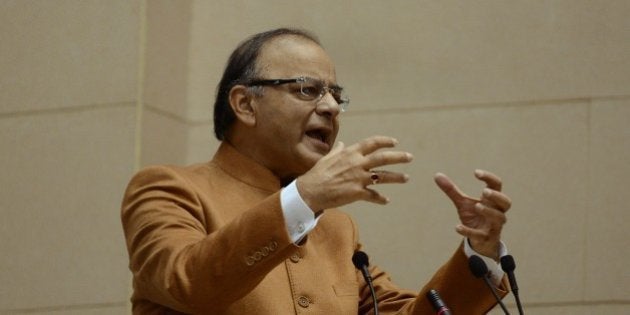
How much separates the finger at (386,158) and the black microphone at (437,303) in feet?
1.51

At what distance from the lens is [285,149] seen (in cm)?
427

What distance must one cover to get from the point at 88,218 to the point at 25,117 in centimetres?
54

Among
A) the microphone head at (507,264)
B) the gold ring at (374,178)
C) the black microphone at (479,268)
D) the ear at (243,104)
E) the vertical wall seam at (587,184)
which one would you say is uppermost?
the gold ring at (374,178)

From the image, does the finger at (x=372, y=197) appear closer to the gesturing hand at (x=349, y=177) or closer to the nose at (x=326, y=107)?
the gesturing hand at (x=349, y=177)

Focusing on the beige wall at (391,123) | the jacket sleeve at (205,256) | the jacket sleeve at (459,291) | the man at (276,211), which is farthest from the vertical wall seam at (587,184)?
the jacket sleeve at (205,256)

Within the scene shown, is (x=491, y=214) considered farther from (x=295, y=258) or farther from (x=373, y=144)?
(x=295, y=258)

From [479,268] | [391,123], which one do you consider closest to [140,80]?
[391,123]

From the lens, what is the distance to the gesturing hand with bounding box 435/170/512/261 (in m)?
3.74

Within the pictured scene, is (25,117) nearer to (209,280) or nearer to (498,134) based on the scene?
(498,134)

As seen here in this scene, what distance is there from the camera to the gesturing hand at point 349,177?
11.2 ft

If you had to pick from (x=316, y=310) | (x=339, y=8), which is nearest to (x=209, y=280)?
(x=316, y=310)

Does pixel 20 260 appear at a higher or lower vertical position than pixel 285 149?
→ lower

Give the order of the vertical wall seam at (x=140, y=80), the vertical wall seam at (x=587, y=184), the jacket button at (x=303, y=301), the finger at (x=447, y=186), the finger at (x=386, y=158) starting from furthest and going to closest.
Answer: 1. the vertical wall seam at (x=140, y=80)
2. the vertical wall seam at (x=587, y=184)
3. the jacket button at (x=303, y=301)
4. the finger at (x=447, y=186)
5. the finger at (x=386, y=158)

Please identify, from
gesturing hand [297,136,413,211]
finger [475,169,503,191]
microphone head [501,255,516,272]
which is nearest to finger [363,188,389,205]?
gesturing hand [297,136,413,211]
